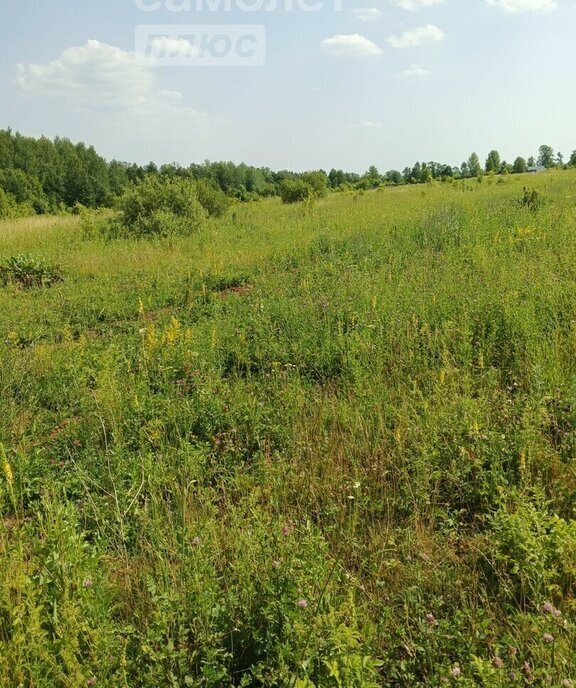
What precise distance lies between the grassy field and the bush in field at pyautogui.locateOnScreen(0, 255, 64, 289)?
2734mm

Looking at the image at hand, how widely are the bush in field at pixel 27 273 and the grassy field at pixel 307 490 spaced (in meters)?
2.73

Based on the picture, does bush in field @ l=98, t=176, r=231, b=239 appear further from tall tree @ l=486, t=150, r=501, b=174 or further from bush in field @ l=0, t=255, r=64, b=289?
tall tree @ l=486, t=150, r=501, b=174

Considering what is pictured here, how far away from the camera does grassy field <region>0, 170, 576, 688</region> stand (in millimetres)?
1626

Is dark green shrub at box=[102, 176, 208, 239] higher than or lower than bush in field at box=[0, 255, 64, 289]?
higher

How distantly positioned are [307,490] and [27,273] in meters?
7.97

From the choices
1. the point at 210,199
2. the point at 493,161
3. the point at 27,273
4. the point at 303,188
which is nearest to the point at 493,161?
the point at 493,161

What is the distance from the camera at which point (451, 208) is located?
10.6 meters

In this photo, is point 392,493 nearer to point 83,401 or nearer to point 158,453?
point 158,453

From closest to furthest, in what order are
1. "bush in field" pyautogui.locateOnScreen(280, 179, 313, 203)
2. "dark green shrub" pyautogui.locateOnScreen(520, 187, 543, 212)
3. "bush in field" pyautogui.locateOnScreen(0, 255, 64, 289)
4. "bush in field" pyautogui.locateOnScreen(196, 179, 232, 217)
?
1. "bush in field" pyautogui.locateOnScreen(0, 255, 64, 289)
2. "dark green shrub" pyautogui.locateOnScreen(520, 187, 543, 212)
3. "bush in field" pyautogui.locateOnScreen(196, 179, 232, 217)
4. "bush in field" pyautogui.locateOnScreen(280, 179, 313, 203)

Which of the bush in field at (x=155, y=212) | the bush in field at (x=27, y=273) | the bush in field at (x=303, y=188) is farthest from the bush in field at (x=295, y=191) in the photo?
the bush in field at (x=27, y=273)

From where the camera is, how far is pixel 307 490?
2604 millimetres

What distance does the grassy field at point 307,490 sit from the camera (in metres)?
1.63

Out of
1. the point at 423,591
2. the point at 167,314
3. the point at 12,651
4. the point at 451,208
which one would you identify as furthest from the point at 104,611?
the point at 451,208

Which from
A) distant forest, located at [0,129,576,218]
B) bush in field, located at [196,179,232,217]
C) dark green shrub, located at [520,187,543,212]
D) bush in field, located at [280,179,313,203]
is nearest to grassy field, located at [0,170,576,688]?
dark green shrub, located at [520,187,543,212]
